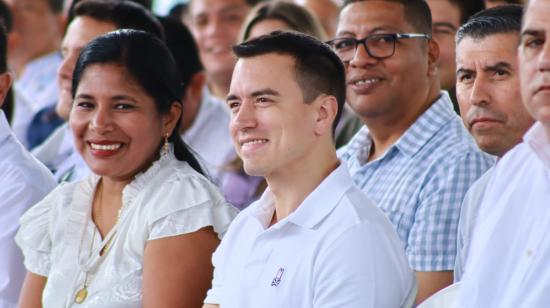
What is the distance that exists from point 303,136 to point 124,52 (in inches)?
27.1

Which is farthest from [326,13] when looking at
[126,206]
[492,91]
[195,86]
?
[492,91]

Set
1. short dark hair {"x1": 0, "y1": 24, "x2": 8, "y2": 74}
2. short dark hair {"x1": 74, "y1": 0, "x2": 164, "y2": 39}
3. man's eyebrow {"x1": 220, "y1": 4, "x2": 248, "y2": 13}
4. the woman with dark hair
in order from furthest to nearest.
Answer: man's eyebrow {"x1": 220, "y1": 4, "x2": 248, "y2": 13} < short dark hair {"x1": 74, "y1": 0, "x2": 164, "y2": 39} < short dark hair {"x1": 0, "y1": 24, "x2": 8, "y2": 74} < the woman with dark hair

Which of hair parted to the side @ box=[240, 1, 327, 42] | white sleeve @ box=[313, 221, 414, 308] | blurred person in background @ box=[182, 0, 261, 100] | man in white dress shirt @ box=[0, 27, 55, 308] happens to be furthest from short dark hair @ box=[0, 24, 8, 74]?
blurred person in background @ box=[182, 0, 261, 100]

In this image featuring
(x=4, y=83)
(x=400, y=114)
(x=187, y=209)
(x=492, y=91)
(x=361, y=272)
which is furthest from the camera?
(x=4, y=83)

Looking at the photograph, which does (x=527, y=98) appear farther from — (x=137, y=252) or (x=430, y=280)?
(x=137, y=252)

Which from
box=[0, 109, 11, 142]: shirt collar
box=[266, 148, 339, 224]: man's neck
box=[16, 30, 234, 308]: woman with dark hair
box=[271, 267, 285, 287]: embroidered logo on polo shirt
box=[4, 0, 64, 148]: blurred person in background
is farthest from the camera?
box=[4, 0, 64, 148]: blurred person in background

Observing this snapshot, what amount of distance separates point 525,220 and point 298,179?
578mm

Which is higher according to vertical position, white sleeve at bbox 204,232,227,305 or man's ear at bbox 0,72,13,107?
man's ear at bbox 0,72,13,107

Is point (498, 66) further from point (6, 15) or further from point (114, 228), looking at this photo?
point (6, 15)

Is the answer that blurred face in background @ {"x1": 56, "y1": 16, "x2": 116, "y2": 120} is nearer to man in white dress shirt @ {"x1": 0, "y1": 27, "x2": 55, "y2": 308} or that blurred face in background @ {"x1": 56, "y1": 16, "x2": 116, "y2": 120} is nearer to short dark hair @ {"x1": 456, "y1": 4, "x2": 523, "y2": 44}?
man in white dress shirt @ {"x1": 0, "y1": 27, "x2": 55, "y2": 308}

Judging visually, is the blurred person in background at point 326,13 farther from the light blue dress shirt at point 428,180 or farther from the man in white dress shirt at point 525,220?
the man in white dress shirt at point 525,220

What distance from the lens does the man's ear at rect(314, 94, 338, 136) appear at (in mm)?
2494

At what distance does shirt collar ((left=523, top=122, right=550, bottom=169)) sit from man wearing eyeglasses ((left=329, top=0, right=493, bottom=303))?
0.75 meters

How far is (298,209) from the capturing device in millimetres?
2412
